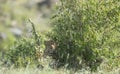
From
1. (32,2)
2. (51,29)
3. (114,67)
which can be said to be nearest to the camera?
(114,67)

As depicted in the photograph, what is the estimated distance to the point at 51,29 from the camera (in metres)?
16.4

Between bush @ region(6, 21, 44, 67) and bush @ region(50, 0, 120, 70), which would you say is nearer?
bush @ region(50, 0, 120, 70)

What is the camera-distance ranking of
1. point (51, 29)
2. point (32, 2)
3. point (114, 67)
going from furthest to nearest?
point (32, 2) → point (51, 29) → point (114, 67)

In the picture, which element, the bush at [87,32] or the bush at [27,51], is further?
the bush at [27,51]

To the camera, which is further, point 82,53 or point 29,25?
point 29,25

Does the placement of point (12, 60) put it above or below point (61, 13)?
below

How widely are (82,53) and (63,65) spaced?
711 millimetres

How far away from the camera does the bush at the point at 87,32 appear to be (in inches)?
607

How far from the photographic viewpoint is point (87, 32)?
1558 centimetres

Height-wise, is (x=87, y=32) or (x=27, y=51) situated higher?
(x=87, y=32)

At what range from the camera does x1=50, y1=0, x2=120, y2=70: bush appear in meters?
15.4

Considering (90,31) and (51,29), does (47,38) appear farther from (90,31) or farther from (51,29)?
(90,31)

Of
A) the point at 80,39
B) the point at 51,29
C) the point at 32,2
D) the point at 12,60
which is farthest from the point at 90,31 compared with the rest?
the point at 32,2

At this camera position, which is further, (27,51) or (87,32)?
(27,51)
